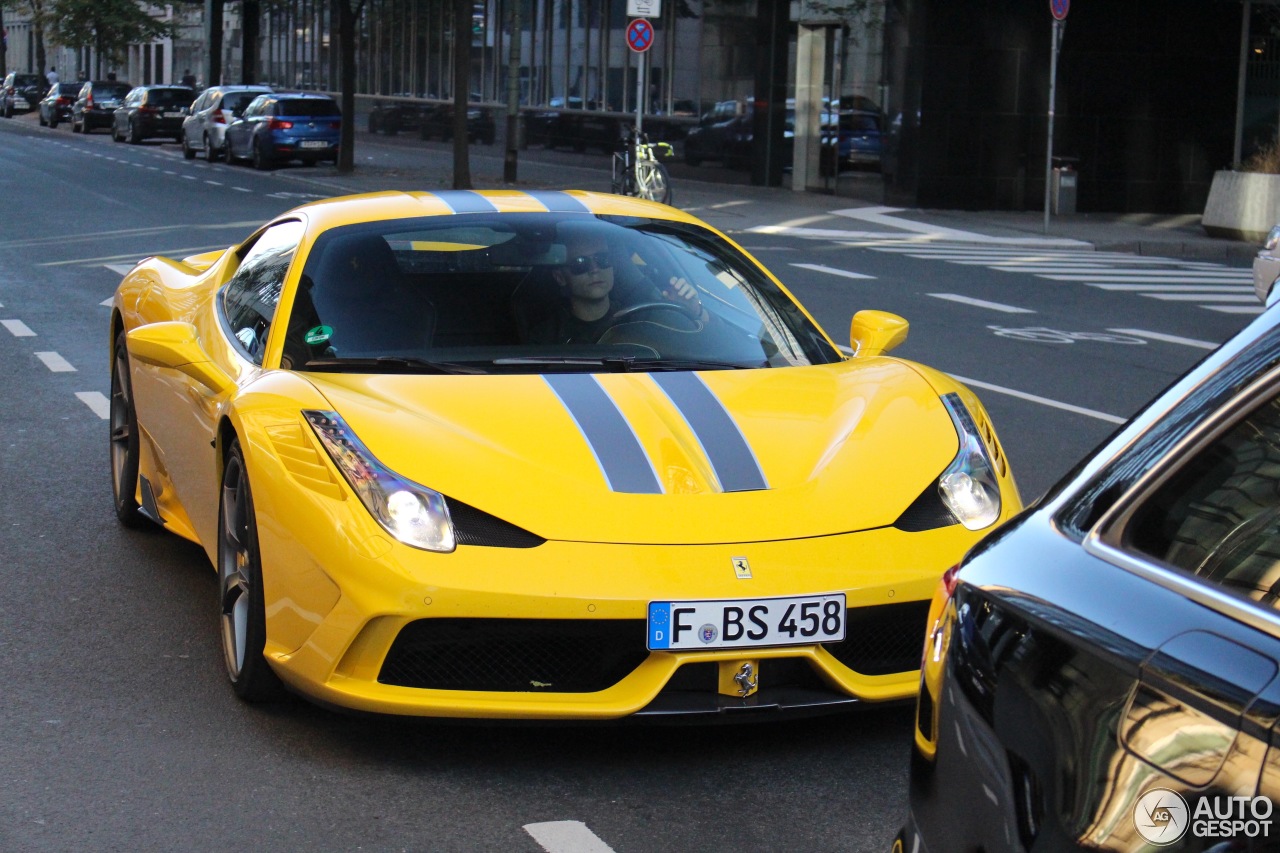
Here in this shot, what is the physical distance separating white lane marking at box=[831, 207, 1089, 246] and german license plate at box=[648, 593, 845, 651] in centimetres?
1969

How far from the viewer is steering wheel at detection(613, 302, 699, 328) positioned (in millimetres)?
5383

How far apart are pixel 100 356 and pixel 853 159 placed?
21.0m

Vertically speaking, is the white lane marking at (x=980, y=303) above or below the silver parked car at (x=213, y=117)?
below

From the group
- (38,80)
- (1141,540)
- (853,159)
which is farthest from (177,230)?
(38,80)

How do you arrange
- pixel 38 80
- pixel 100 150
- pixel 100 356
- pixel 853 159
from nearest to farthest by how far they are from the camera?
pixel 100 356 → pixel 853 159 → pixel 100 150 → pixel 38 80

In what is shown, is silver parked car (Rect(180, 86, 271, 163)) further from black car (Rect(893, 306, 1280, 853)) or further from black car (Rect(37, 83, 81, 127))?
black car (Rect(893, 306, 1280, 853))

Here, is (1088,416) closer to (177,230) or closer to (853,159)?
(177,230)

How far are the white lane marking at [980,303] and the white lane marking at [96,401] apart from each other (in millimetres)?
7992

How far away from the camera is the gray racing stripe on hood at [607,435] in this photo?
167 inches

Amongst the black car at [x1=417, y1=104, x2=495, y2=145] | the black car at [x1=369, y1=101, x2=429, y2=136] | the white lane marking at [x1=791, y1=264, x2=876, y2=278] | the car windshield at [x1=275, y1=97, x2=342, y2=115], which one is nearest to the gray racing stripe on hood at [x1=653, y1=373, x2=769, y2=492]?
the white lane marking at [x1=791, y1=264, x2=876, y2=278]

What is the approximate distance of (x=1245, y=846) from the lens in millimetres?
1602

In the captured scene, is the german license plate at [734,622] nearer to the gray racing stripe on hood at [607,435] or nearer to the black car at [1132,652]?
the gray racing stripe on hood at [607,435]

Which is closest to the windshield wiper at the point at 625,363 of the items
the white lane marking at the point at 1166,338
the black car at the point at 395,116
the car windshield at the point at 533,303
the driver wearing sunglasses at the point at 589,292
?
the car windshield at the point at 533,303

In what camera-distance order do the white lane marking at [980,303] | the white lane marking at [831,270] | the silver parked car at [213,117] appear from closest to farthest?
the white lane marking at [980,303] → the white lane marking at [831,270] → the silver parked car at [213,117]
